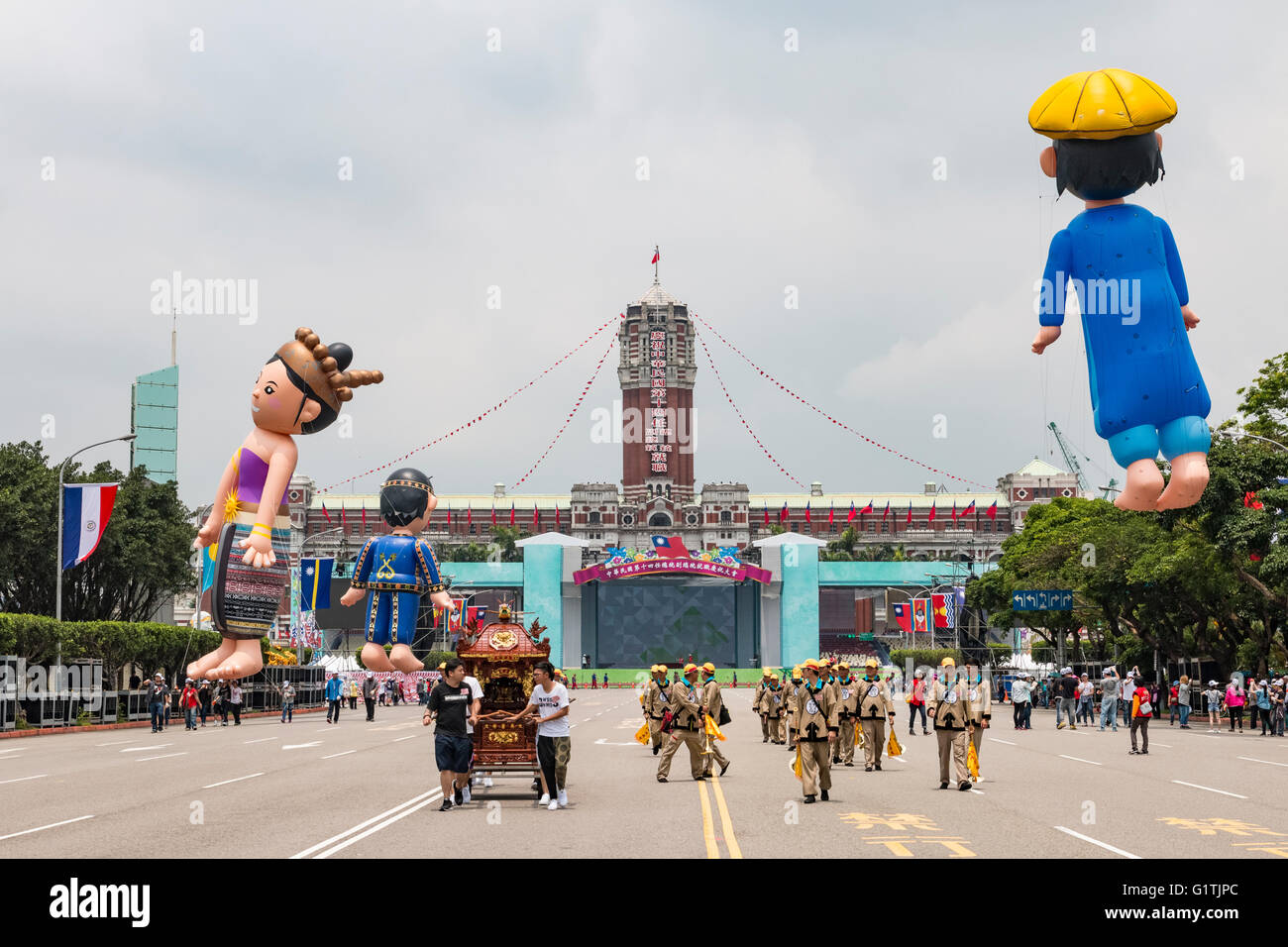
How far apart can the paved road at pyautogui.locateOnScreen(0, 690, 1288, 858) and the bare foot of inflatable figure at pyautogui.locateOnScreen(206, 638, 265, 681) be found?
396 centimetres

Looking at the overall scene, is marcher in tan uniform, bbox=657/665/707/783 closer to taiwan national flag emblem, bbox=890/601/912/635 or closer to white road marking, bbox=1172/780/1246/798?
white road marking, bbox=1172/780/1246/798

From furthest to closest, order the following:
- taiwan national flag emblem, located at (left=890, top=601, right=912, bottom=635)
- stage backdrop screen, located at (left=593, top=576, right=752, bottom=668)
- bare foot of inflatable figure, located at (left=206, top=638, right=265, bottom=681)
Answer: stage backdrop screen, located at (left=593, top=576, right=752, bottom=668)
taiwan national flag emblem, located at (left=890, top=601, right=912, bottom=635)
bare foot of inflatable figure, located at (left=206, top=638, right=265, bottom=681)

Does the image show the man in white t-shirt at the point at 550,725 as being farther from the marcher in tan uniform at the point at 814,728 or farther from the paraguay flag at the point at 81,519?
the paraguay flag at the point at 81,519

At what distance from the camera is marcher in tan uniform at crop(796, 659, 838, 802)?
18719 millimetres

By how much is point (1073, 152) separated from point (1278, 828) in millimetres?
11503

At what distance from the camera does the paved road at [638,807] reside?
1400cm

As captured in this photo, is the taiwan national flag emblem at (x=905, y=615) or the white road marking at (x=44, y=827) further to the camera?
the taiwan national flag emblem at (x=905, y=615)

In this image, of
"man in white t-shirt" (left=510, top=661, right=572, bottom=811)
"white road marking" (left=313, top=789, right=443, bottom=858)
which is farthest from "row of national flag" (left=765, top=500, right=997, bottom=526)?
"man in white t-shirt" (left=510, top=661, right=572, bottom=811)

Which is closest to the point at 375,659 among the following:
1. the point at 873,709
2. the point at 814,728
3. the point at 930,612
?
the point at 814,728

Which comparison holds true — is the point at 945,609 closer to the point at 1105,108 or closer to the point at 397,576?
the point at 397,576

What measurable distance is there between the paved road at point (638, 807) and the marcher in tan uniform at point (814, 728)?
476 mm

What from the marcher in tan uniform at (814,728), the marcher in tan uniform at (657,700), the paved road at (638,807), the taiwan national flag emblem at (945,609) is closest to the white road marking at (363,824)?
the paved road at (638,807)

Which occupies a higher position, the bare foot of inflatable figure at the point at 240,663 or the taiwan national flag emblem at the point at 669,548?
the taiwan national flag emblem at the point at 669,548

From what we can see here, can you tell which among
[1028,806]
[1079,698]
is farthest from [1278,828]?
[1079,698]
